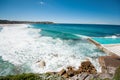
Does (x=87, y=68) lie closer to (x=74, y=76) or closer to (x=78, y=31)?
(x=74, y=76)

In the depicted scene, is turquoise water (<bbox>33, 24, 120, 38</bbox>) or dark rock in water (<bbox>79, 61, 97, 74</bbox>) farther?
turquoise water (<bbox>33, 24, 120, 38</bbox>)

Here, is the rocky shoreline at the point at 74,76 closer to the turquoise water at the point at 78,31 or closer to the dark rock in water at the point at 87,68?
the dark rock in water at the point at 87,68

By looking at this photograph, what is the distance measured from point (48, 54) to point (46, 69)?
3.41m

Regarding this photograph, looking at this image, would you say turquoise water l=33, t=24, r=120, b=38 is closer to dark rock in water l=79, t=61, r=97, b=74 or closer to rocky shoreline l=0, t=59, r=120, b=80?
dark rock in water l=79, t=61, r=97, b=74

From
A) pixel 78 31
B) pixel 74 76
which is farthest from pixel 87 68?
pixel 78 31

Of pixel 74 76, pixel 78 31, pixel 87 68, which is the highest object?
pixel 78 31

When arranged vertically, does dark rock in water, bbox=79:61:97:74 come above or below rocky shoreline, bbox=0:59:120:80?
below

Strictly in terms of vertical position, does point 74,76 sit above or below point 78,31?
below

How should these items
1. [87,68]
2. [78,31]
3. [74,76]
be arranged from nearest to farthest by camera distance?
[74,76]
[87,68]
[78,31]

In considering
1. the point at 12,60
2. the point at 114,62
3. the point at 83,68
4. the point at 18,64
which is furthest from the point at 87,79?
the point at 12,60

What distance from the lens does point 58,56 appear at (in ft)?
40.9

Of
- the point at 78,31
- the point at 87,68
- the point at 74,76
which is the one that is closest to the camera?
the point at 74,76

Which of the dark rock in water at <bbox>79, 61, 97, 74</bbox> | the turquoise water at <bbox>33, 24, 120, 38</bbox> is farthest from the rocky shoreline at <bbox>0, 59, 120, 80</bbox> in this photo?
the turquoise water at <bbox>33, 24, 120, 38</bbox>

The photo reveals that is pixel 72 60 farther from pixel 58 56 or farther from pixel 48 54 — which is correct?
pixel 48 54
